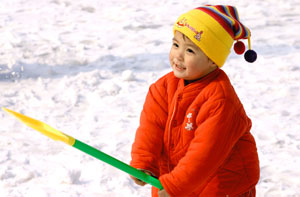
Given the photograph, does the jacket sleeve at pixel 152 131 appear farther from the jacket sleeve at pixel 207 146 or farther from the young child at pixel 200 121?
the jacket sleeve at pixel 207 146

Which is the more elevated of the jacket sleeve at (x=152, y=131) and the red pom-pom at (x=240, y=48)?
the red pom-pom at (x=240, y=48)

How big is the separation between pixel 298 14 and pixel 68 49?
3642 millimetres

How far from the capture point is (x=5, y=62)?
5.48 metres

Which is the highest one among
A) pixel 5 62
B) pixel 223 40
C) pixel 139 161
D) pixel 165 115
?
pixel 223 40

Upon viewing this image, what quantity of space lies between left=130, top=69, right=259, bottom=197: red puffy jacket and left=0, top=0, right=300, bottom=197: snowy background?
44.6 inches

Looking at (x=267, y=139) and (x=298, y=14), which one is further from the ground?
(x=267, y=139)

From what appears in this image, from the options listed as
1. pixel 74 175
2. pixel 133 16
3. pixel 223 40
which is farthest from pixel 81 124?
pixel 133 16

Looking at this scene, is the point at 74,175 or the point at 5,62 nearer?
the point at 74,175

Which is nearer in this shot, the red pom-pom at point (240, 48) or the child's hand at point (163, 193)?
the child's hand at point (163, 193)

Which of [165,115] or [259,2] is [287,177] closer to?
[165,115]

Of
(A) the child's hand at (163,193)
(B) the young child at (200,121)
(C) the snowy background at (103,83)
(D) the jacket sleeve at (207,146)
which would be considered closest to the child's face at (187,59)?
(B) the young child at (200,121)

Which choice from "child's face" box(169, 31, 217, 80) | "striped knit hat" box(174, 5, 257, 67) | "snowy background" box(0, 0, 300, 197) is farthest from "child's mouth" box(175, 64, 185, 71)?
"snowy background" box(0, 0, 300, 197)

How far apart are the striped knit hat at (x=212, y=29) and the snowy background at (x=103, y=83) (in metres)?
1.50

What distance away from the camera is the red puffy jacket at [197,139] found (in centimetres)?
197
